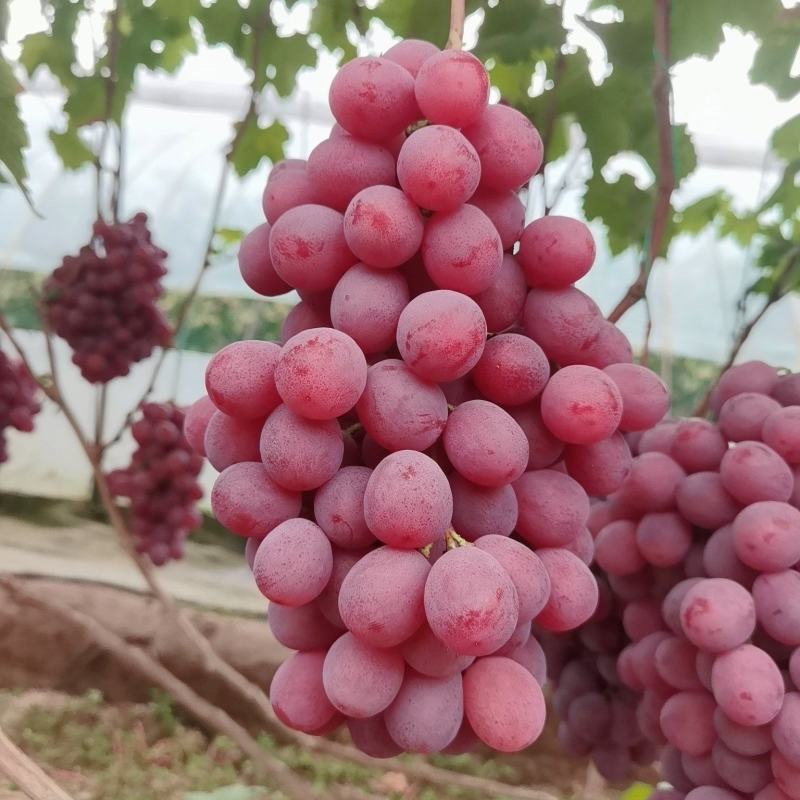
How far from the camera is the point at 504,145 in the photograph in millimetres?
413

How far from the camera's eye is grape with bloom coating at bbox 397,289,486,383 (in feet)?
1.19

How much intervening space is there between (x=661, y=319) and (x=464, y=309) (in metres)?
3.47

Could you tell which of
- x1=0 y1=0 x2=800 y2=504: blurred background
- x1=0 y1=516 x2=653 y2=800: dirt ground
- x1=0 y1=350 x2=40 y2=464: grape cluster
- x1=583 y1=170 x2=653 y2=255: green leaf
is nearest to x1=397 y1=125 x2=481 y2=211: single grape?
x1=0 y1=0 x2=800 y2=504: blurred background

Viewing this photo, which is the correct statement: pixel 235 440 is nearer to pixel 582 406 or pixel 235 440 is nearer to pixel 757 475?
pixel 582 406

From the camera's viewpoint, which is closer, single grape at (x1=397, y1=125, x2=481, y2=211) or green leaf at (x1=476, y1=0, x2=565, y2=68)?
single grape at (x1=397, y1=125, x2=481, y2=211)

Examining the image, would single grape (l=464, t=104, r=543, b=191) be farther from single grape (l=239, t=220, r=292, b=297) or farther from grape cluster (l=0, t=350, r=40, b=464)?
grape cluster (l=0, t=350, r=40, b=464)

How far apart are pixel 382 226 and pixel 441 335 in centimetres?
7

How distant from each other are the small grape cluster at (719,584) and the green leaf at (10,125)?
1.75 feet

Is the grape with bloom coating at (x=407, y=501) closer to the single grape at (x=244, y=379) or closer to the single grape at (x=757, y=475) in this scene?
the single grape at (x=244, y=379)

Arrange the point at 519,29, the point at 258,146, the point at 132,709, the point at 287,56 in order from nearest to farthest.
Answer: the point at 519,29, the point at 287,56, the point at 258,146, the point at 132,709

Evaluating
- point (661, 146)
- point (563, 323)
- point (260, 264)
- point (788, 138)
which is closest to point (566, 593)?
point (563, 323)

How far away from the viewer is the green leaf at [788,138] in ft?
3.13

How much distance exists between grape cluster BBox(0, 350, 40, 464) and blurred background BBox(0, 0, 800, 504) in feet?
0.89

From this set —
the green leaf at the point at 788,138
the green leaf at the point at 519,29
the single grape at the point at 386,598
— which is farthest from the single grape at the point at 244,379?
the green leaf at the point at 788,138
